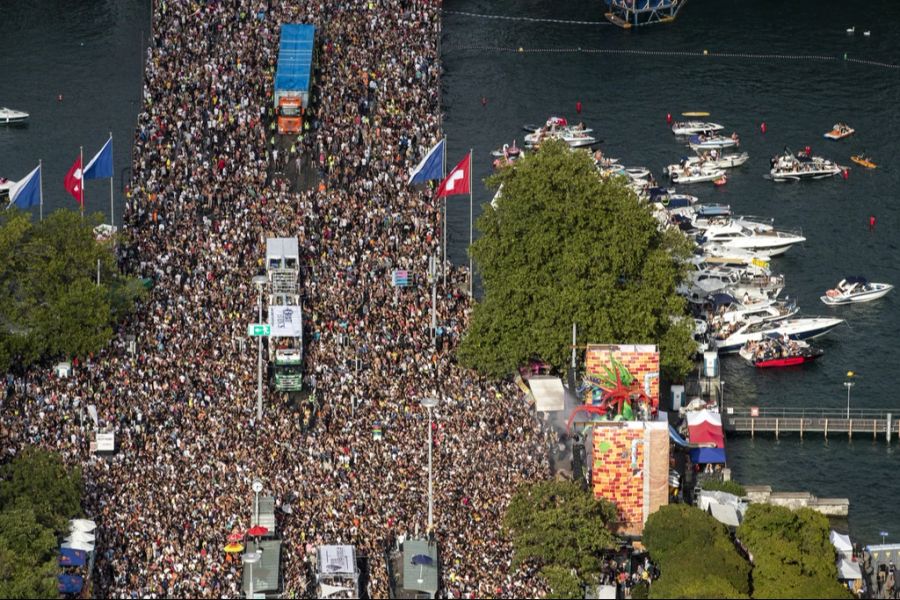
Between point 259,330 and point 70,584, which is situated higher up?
point 259,330

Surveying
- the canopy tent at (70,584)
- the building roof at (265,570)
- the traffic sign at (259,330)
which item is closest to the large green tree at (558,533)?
the building roof at (265,570)

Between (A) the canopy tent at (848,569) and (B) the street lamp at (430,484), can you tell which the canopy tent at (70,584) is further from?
(A) the canopy tent at (848,569)

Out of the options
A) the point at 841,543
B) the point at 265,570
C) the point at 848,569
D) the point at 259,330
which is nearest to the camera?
the point at 265,570

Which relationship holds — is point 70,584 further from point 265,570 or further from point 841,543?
point 841,543

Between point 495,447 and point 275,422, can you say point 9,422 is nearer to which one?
point 275,422

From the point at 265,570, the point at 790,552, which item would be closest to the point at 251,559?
the point at 265,570

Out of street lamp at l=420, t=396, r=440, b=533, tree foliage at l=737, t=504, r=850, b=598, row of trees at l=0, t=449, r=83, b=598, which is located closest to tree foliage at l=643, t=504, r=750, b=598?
tree foliage at l=737, t=504, r=850, b=598

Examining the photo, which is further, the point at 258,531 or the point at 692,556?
the point at 258,531

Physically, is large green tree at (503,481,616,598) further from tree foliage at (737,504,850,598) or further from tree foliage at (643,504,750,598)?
tree foliage at (737,504,850,598)
